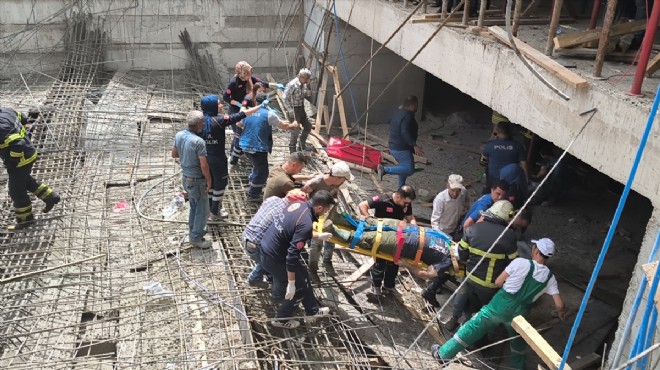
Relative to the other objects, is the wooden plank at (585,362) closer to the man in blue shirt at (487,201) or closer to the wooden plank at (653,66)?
the man in blue shirt at (487,201)

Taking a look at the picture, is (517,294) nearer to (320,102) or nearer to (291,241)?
Result: (291,241)

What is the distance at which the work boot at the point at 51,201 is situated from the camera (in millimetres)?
7270

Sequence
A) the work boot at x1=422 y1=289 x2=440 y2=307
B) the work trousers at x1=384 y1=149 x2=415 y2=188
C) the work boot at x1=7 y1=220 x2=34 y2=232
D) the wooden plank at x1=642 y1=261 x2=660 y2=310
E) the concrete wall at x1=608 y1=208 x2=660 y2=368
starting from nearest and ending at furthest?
the wooden plank at x1=642 y1=261 x2=660 y2=310 < the concrete wall at x1=608 y1=208 x2=660 y2=368 < the work boot at x1=422 y1=289 x2=440 y2=307 < the work boot at x1=7 y1=220 x2=34 y2=232 < the work trousers at x1=384 y1=149 x2=415 y2=188

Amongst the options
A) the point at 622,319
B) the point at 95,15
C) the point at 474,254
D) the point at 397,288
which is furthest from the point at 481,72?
the point at 95,15

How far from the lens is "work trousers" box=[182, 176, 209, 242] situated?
6.28 m

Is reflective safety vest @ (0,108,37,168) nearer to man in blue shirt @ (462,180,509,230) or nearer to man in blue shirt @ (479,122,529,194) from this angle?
man in blue shirt @ (462,180,509,230)

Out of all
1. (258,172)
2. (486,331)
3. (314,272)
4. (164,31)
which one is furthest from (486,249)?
(164,31)

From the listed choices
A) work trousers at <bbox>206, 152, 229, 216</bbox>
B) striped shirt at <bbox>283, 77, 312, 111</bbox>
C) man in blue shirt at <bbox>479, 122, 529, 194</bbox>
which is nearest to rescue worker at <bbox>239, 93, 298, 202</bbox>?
work trousers at <bbox>206, 152, 229, 216</bbox>

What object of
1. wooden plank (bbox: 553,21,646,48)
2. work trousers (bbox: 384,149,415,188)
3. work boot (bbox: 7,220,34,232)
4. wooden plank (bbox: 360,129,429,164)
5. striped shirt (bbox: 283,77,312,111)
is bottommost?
work boot (bbox: 7,220,34,232)

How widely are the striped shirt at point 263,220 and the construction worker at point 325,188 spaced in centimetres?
69

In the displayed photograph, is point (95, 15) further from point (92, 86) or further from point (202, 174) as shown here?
point (202, 174)

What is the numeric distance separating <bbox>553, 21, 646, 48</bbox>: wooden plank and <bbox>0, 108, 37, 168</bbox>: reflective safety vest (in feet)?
19.7

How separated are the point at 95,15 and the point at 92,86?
194 cm

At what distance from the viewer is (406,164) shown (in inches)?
323
